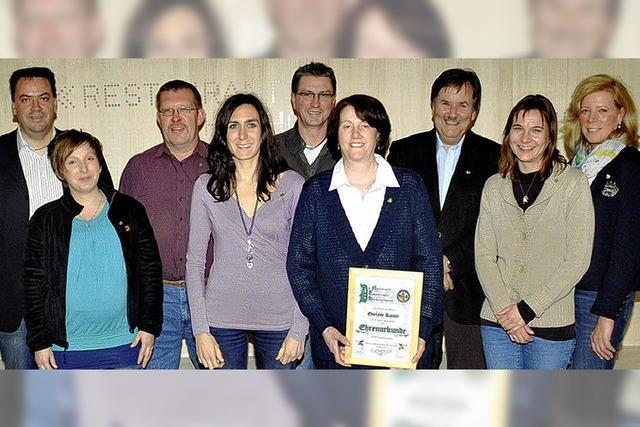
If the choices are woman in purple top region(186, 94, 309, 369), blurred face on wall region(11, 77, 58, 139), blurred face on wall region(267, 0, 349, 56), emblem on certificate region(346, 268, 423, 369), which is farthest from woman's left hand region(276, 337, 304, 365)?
blurred face on wall region(267, 0, 349, 56)

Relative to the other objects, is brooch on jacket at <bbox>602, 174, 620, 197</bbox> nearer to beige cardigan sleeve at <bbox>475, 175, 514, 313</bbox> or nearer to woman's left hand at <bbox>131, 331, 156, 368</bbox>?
beige cardigan sleeve at <bbox>475, 175, 514, 313</bbox>

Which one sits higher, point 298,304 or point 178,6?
point 178,6

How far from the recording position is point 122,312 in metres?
1.95

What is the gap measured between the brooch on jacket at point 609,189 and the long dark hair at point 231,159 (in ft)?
2.85

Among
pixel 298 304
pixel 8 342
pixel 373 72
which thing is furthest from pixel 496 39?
pixel 373 72

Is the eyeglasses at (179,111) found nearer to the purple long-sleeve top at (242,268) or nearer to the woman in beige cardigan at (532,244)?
the purple long-sleeve top at (242,268)

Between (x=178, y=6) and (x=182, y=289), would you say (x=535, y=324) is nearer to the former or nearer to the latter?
(x=182, y=289)

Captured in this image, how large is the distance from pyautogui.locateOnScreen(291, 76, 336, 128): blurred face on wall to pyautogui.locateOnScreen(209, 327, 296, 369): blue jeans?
2.28 ft

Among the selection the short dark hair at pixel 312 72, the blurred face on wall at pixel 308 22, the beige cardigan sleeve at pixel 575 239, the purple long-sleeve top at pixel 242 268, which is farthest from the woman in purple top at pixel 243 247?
the blurred face on wall at pixel 308 22

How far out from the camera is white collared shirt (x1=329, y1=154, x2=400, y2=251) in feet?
5.96

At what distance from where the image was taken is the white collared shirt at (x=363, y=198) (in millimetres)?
1817

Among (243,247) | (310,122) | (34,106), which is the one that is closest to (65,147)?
(34,106)

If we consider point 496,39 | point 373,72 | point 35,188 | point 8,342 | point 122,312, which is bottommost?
point 8,342

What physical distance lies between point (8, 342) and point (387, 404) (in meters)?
1.73
